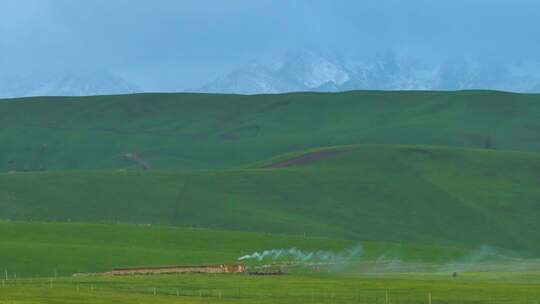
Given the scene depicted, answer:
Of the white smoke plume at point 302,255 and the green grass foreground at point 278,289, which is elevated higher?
the white smoke plume at point 302,255

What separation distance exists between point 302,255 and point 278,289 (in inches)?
1455

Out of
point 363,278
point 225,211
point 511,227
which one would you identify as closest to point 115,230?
point 225,211

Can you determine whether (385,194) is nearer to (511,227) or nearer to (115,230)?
(511,227)

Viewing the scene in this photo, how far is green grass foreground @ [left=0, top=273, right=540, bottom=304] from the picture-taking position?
81.1 m

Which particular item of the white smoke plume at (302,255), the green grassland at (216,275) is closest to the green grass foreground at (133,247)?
the green grassland at (216,275)

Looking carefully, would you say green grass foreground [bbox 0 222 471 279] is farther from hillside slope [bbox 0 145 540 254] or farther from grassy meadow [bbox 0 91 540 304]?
hillside slope [bbox 0 145 540 254]

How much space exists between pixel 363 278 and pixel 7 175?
94103 mm

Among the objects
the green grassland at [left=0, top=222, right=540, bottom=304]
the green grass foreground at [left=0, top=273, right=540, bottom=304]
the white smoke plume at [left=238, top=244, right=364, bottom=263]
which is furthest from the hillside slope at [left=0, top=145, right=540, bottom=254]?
the green grass foreground at [left=0, top=273, right=540, bottom=304]

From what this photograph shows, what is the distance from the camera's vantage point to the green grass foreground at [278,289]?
266ft

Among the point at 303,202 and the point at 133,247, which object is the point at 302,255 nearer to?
the point at 133,247

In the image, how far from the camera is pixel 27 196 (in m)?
169

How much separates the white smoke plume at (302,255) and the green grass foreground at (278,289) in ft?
62.9

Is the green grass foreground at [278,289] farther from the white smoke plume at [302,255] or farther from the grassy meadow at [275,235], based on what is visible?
the white smoke plume at [302,255]

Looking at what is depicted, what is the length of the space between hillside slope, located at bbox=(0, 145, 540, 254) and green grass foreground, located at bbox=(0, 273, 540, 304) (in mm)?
56847
